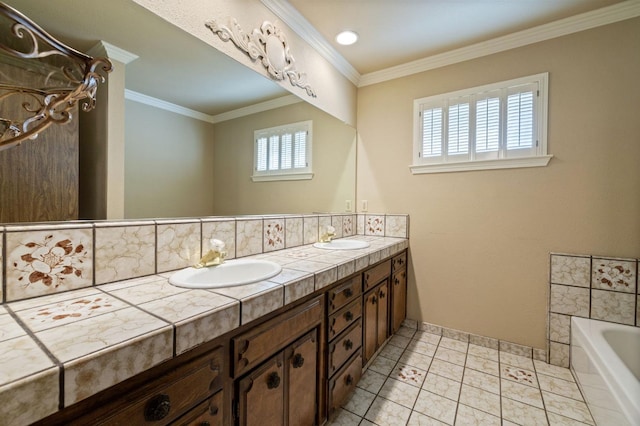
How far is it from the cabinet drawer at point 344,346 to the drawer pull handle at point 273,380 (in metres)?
0.39

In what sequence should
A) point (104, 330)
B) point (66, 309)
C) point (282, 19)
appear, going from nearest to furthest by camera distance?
point (104, 330)
point (66, 309)
point (282, 19)

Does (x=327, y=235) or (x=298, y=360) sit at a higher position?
(x=327, y=235)

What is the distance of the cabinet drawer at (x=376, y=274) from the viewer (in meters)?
1.68

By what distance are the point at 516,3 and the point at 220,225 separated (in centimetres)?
227

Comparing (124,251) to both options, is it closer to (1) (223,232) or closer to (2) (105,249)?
(2) (105,249)

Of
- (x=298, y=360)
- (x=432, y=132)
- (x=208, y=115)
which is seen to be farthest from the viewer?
(x=432, y=132)

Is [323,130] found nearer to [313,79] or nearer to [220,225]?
[313,79]

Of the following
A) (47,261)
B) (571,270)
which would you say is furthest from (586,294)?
(47,261)

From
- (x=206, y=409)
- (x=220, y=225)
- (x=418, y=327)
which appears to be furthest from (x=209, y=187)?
(x=418, y=327)

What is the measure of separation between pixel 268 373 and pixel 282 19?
1.99 m

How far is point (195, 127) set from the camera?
1.31m

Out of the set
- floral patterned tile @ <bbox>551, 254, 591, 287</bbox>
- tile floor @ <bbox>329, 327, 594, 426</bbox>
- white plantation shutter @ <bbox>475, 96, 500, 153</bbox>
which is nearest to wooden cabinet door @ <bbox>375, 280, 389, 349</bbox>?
tile floor @ <bbox>329, 327, 594, 426</bbox>

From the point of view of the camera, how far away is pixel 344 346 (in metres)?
1.45

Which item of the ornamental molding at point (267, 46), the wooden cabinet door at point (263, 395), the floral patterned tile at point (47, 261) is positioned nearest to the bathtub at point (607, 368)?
the wooden cabinet door at point (263, 395)
